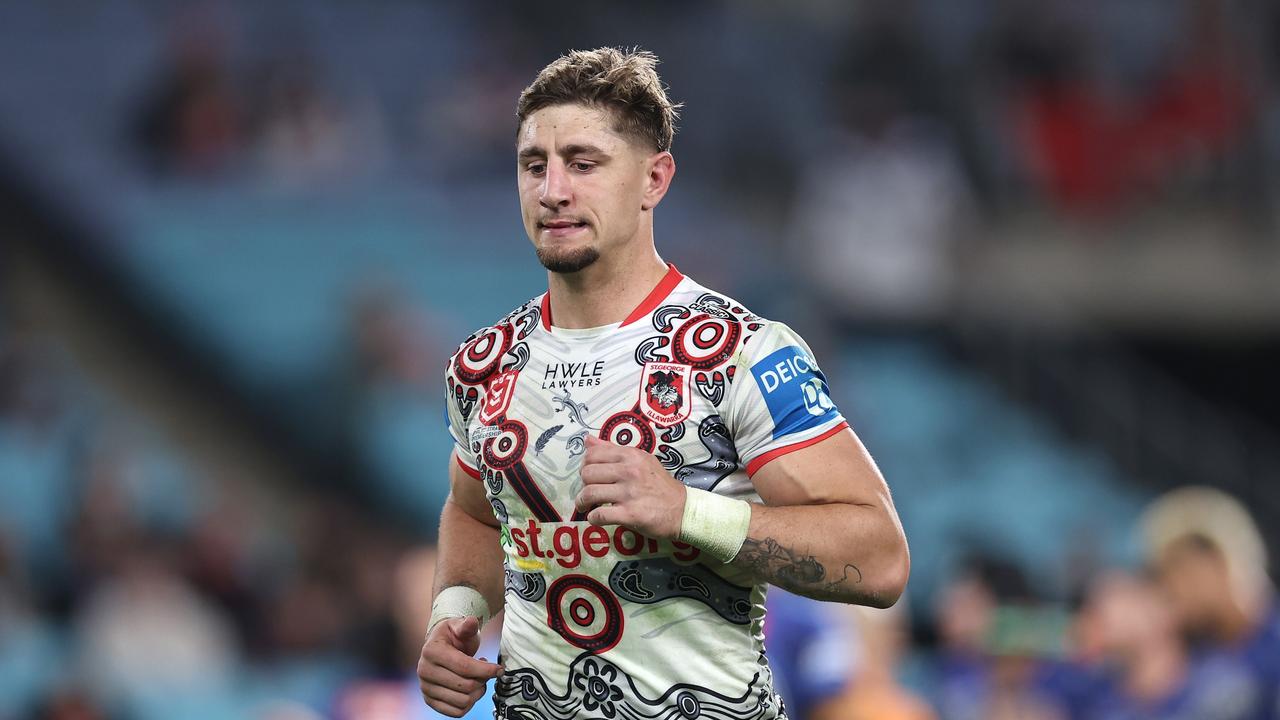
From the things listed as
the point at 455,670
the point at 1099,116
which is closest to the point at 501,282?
the point at 1099,116

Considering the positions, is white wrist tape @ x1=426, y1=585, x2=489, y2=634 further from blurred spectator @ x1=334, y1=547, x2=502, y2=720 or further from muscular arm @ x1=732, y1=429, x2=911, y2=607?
blurred spectator @ x1=334, y1=547, x2=502, y2=720

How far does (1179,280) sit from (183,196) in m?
7.94

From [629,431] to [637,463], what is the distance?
0.62 ft

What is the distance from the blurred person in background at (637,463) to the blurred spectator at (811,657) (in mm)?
2714

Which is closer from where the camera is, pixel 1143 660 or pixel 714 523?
pixel 714 523

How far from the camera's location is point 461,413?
133 inches

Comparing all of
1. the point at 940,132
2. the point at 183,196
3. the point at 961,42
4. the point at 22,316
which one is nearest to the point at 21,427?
the point at 22,316

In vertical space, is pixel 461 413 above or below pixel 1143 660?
above

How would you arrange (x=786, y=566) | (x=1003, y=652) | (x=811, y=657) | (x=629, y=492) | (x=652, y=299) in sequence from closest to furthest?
1. (x=629, y=492)
2. (x=786, y=566)
3. (x=652, y=299)
4. (x=811, y=657)
5. (x=1003, y=652)

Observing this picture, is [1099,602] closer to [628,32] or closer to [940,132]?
[940,132]

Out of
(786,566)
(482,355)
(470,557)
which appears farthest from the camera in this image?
(470,557)

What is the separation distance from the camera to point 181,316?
1129 centimetres

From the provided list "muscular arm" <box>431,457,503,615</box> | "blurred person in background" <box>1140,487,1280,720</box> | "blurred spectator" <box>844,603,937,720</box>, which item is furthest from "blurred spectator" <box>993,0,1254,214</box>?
"muscular arm" <box>431,457,503,615</box>

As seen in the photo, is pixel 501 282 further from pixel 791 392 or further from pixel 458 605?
pixel 791 392
